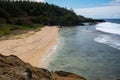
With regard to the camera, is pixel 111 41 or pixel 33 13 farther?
pixel 33 13

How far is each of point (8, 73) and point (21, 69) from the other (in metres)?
0.46

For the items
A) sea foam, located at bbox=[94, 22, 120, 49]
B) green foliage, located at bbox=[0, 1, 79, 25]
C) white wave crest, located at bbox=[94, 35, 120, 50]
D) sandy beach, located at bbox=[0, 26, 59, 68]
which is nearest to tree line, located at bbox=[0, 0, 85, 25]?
green foliage, located at bbox=[0, 1, 79, 25]

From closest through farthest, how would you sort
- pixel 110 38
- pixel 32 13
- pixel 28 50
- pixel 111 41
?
pixel 28 50
pixel 111 41
pixel 110 38
pixel 32 13

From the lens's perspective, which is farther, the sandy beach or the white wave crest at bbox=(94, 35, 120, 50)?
the white wave crest at bbox=(94, 35, 120, 50)

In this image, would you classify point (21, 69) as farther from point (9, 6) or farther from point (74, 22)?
point (74, 22)

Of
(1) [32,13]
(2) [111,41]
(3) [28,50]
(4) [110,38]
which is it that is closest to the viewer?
(3) [28,50]

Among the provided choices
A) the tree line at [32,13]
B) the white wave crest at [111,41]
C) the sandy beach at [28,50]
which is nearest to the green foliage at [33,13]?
the tree line at [32,13]

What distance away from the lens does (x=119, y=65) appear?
1953 cm

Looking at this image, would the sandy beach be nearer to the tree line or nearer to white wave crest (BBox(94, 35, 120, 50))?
white wave crest (BBox(94, 35, 120, 50))

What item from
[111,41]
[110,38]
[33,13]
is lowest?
[110,38]

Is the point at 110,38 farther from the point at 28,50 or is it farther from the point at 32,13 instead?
the point at 32,13

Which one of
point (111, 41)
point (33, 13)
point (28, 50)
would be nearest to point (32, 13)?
point (33, 13)

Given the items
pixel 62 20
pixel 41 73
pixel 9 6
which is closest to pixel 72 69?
pixel 41 73

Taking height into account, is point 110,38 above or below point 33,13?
below
